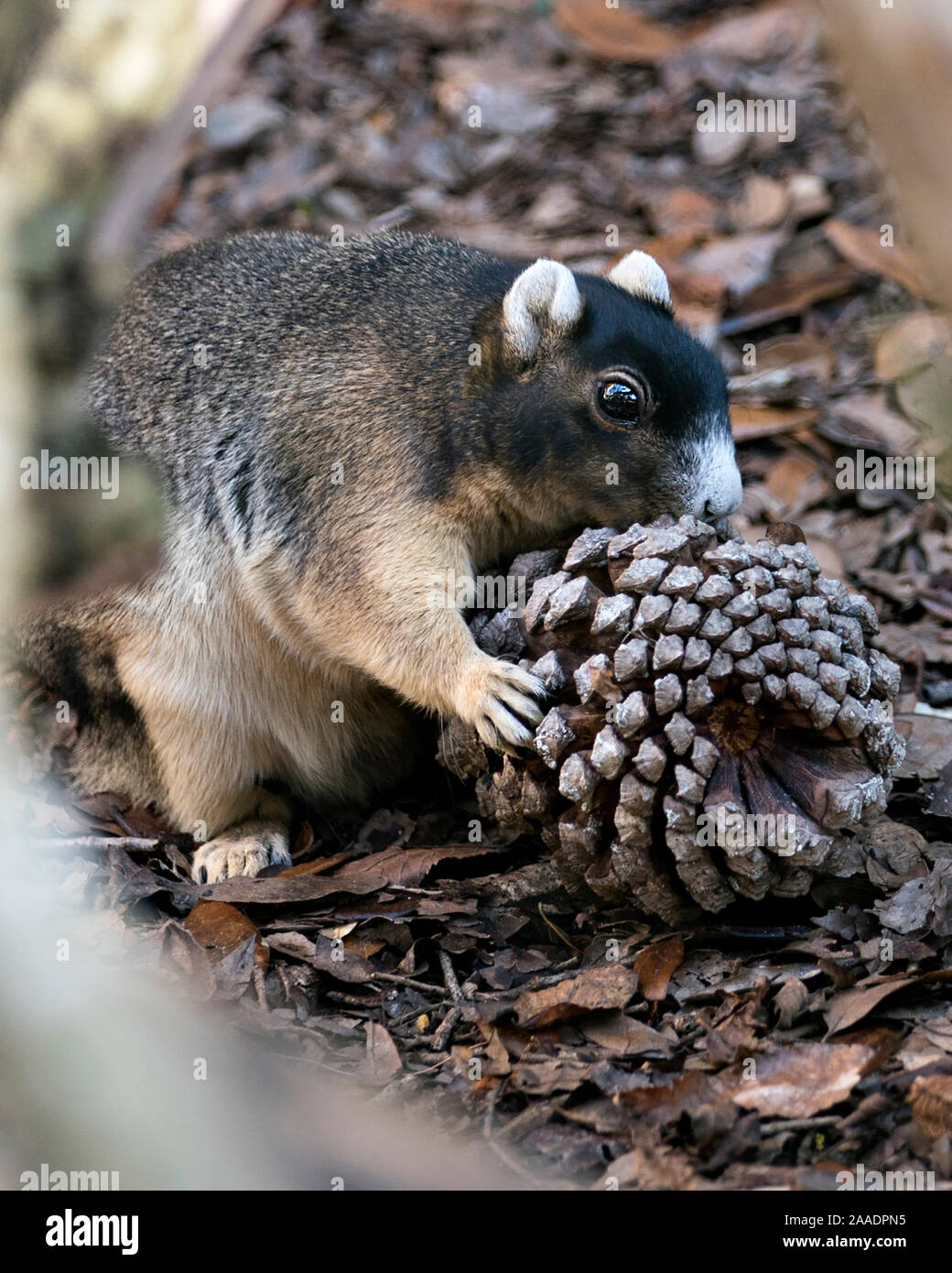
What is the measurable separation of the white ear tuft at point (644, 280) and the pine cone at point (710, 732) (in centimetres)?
127

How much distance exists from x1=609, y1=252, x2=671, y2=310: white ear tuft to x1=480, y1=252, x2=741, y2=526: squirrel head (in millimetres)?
128

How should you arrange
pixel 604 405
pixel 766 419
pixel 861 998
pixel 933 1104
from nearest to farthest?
pixel 933 1104, pixel 861 998, pixel 604 405, pixel 766 419

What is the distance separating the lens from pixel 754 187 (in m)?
7.57

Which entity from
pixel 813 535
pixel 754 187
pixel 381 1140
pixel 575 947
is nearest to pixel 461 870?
pixel 575 947

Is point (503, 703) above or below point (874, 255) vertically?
below

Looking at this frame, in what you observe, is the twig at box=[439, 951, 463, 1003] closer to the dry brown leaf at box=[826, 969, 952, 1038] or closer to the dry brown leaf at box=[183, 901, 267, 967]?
the dry brown leaf at box=[183, 901, 267, 967]

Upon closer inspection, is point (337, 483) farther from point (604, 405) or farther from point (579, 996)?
point (579, 996)

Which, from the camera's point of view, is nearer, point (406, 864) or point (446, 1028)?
point (446, 1028)

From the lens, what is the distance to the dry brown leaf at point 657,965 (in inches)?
142

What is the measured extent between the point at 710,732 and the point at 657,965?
0.71 meters

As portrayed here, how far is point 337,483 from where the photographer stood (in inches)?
183

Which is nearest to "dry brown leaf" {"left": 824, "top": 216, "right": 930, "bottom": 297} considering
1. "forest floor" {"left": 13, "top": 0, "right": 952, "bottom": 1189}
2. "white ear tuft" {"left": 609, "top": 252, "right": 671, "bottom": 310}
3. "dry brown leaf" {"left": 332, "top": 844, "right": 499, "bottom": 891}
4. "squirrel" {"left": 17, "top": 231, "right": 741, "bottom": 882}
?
"forest floor" {"left": 13, "top": 0, "right": 952, "bottom": 1189}

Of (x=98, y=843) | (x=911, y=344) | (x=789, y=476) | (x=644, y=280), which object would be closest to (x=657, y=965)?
(x=98, y=843)

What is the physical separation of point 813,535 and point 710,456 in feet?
4.96
